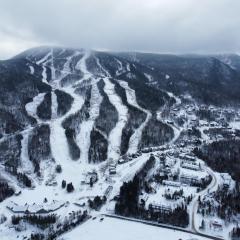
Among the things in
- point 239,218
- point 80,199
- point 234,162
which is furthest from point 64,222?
point 234,162

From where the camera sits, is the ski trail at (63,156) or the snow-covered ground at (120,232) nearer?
the snow-covered ground at (120,232)

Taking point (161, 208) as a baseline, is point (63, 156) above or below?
above

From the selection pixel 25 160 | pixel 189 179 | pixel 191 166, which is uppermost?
pixel 191 166

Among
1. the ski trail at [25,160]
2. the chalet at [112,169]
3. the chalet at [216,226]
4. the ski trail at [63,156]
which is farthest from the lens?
the ski trail at [25,160]

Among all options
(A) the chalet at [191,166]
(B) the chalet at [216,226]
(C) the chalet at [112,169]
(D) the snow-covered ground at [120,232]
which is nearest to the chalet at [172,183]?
(A) the chalet at [191,166]

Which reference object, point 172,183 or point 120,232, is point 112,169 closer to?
point 172,183

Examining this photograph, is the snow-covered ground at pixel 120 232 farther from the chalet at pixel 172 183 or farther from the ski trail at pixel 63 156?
the ski trail at pixel 63 156

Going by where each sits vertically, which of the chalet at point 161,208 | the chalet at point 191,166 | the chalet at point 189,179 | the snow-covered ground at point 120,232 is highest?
the chalet at point 191,166

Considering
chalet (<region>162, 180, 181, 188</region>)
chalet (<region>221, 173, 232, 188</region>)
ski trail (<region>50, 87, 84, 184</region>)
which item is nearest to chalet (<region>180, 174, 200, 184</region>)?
chalet (<region>162, 180, 181, 188</region>)

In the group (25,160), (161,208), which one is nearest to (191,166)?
(161,208)

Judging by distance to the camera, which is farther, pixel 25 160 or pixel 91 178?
pixel 25 160

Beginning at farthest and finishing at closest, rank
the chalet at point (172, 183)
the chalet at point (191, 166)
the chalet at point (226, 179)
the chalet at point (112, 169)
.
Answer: the chalet at point (191, 166) → the chalet at point (112, 169) → the chalet at point (226, 179) → the chalet at point (172, 183)

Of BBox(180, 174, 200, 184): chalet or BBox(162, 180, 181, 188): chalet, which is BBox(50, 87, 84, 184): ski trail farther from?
BBox(180, 174, 200, 184): chalet

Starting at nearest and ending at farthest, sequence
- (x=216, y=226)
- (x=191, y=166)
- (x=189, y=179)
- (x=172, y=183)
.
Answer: (x=216, y=226)
(x=172, y=183)
(x=189, y=179)
(x=191, y=166)
